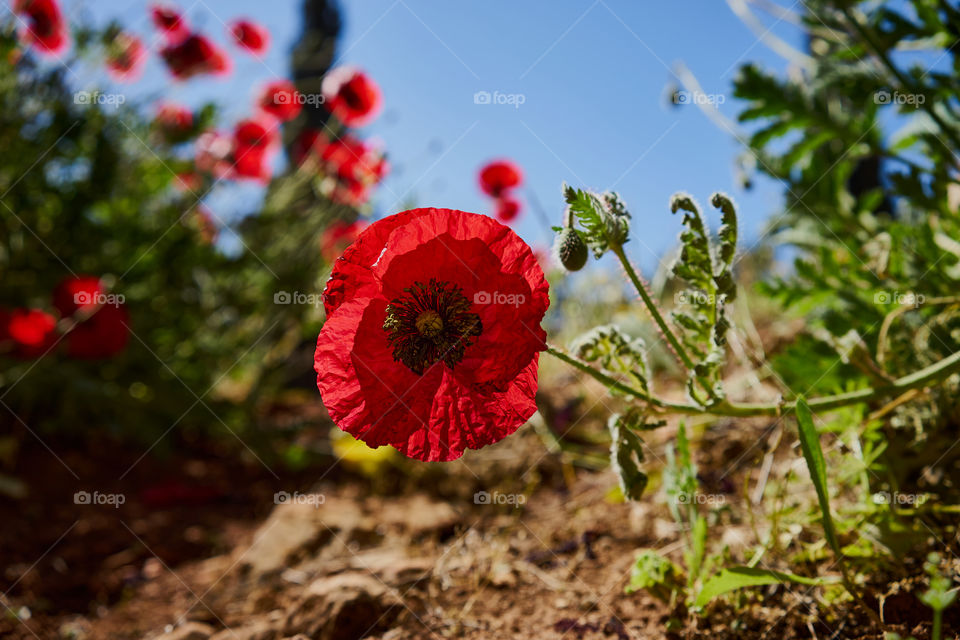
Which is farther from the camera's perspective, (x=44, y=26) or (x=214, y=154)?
(x=214, y=154)

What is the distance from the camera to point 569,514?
2.12 m

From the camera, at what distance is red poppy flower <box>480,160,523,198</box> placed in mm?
3771

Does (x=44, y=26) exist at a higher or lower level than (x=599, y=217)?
higher

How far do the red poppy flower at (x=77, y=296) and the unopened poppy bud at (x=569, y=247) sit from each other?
259cm

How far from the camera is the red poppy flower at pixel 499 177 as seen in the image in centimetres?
377

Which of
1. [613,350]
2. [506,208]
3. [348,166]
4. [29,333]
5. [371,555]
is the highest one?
[348,166]

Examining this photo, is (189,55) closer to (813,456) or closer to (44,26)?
(44,26)

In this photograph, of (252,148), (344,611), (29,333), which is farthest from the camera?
(252,148)

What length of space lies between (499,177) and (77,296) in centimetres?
211

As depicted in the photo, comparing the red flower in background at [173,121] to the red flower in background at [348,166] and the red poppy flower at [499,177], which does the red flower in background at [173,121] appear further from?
the red poppy flower at [499,177]

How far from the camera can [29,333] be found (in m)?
2.89

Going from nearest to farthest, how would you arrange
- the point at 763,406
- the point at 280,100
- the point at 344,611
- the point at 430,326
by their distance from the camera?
the point at 430,326 < the point at 763,406 < the point at 344,611 < the point at 280,100

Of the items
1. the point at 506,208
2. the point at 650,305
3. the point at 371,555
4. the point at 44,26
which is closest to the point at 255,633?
the point at 371,555

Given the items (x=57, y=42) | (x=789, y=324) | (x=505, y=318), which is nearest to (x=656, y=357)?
(x=789, y=324)
